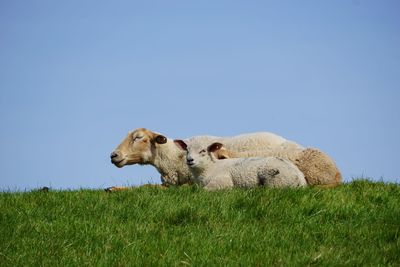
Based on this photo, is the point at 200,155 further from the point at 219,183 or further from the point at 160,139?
the point at 160,139

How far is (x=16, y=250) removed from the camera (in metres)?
8.55

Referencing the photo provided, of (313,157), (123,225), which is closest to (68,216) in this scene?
(123,225)

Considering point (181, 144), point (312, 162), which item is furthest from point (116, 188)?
point (312, 162)

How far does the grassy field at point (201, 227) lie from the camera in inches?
317

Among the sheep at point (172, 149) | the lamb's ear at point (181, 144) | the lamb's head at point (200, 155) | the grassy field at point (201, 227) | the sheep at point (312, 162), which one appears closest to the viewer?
the grassy field at point (201, 227)

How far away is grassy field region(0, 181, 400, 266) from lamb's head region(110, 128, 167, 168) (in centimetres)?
328

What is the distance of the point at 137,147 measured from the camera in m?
15.8

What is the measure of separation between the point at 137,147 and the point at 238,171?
11.5 feet

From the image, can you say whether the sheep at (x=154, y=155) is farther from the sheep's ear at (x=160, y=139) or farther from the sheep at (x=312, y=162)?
the sheep at (x=312, y=162)

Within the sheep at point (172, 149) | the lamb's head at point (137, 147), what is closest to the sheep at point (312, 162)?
the sheep at point (172, 149)

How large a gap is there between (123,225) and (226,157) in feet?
16.8

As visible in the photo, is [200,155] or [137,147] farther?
[137,147]

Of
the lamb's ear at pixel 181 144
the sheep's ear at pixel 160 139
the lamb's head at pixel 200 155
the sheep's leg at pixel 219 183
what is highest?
the sheep's ear at pixel 160 139

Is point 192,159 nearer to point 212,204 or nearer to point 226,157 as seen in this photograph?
point 226,157
